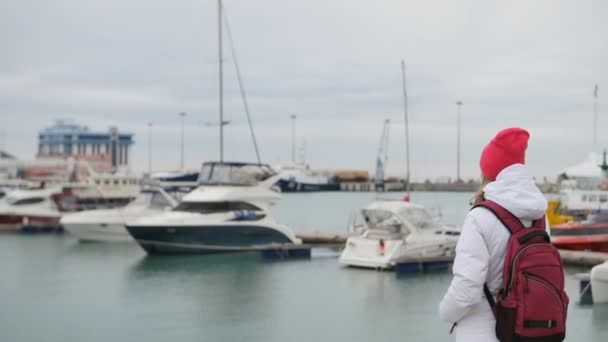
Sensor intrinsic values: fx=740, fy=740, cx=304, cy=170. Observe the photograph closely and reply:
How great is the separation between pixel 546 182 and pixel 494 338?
417 feet

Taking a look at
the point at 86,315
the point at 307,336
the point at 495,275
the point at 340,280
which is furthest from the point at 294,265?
the point at 495,275

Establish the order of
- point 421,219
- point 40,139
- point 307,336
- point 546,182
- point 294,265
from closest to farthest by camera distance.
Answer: point 307,336 < point 421,219 < point 294,265 < point 546,182 < point 40,139

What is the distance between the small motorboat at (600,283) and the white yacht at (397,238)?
7677 millimetres

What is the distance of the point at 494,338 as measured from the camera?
3.34m

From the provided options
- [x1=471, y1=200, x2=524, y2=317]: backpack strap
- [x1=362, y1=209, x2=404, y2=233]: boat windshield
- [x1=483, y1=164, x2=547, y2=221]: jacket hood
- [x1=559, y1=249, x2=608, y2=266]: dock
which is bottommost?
[x1=559, y1=249, x2=608, y2=266]: dock

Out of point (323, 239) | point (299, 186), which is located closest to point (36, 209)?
point (323, 239)

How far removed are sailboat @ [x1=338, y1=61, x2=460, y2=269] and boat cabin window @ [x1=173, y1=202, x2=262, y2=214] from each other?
16.3ft

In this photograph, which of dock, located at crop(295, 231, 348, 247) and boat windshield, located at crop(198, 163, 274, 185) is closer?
boat windshield, located at crop(198, 163, 274, 185)

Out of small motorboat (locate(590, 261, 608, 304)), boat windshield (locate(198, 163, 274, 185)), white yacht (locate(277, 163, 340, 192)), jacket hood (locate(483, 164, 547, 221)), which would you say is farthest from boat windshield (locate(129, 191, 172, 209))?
white yacht (locate(277, 163, 340, 192))

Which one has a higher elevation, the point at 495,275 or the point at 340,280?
the point at 495,275

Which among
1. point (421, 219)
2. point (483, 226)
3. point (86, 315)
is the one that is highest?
point (483, 226)

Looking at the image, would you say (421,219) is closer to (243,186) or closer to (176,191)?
(243,186)

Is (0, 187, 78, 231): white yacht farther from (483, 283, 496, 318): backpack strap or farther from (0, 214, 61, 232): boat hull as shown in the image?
(483, 283, 496, 318): backpack strap

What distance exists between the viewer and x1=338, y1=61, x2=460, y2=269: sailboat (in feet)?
74.3
